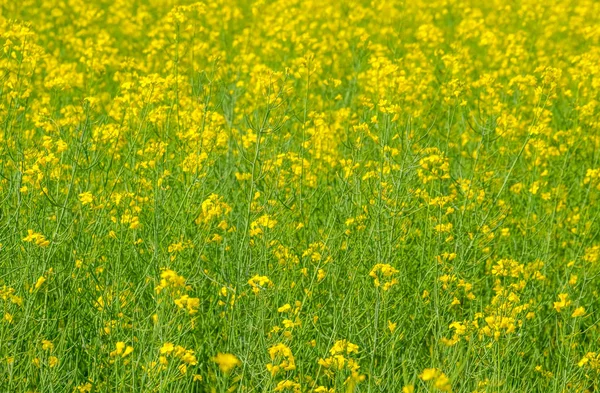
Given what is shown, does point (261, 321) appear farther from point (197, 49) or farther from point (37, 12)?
point (37, 12)

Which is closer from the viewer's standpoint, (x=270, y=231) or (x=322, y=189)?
(x=270, y=231)

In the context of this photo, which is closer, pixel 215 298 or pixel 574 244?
pixel 215 298

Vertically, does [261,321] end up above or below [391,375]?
above

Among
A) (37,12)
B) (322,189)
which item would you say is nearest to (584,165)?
(322,189)

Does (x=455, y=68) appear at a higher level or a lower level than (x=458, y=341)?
higher

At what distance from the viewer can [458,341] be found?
350 centimetres

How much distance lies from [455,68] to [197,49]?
1.89 m

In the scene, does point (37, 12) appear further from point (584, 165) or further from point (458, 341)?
point (458, 341)

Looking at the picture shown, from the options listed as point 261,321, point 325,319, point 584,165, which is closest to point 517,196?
point 584,165

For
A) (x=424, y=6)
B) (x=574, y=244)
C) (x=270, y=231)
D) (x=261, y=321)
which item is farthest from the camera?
(x=424, y=6)

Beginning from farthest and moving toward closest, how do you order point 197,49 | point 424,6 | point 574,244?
1. point 424,6
2. point 197,49
3. point 574,244

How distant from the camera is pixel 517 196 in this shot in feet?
17.2

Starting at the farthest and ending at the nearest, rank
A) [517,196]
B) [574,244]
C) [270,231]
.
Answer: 1. [517,196]
2. [574,244]
3. [270,231]

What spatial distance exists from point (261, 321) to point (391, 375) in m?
0.57
